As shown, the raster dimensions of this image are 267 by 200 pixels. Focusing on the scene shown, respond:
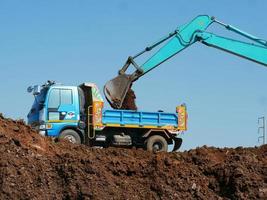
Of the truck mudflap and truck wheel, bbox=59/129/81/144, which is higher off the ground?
truck wheel, bbox=59/129/81/144

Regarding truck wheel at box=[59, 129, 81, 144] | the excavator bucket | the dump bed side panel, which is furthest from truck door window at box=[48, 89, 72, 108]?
the excavator bucket

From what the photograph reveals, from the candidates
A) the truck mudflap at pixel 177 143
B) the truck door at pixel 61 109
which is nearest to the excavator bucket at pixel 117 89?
the truck door at pixel 61 109

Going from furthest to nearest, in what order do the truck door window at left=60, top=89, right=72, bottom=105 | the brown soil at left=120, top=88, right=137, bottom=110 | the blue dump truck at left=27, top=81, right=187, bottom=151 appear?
the brown soil at left=120, top=88, right=137, bottom=110 < the truck door window at left=60, top=89, right=72, bottom=105 < the blue dump truck at left=27, top=81, right=187, bottom=151

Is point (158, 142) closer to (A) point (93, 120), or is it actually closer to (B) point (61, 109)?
(A) point (93, 120)

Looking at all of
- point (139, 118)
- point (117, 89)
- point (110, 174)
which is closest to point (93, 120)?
point (139, 118)

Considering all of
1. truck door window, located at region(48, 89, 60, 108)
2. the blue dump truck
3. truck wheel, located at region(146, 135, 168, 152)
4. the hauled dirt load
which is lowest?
the hauled dirt load

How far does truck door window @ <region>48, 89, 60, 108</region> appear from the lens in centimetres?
1803

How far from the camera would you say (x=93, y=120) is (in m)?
18.2

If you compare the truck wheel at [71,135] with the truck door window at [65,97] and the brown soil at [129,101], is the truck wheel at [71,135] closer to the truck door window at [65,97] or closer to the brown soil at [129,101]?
the truck door window at [65,97]

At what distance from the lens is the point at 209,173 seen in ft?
32.8

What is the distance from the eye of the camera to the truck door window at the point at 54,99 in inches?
710

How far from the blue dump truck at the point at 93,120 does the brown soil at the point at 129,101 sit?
0.79 m

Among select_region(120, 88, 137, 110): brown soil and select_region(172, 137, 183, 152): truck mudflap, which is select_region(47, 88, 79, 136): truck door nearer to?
select_region(120, 88, 137, 110): brown soil

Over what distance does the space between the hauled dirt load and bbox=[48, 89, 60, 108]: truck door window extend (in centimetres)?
751
